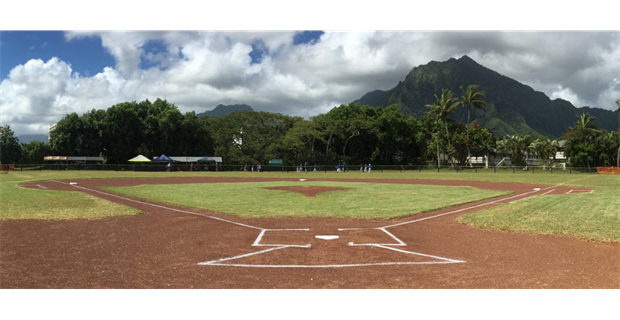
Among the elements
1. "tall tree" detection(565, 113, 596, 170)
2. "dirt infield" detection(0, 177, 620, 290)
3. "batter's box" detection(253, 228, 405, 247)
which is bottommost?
"batter's box" detection(253, 228, 405, 247)

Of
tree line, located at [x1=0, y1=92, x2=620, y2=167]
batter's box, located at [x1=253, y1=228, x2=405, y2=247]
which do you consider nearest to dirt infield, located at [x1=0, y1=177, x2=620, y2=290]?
batter's box, located at [x1=253, y1=228, x2=405, y2=247]

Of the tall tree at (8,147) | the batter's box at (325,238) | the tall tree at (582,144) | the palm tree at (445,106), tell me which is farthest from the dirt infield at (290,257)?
the tall tree at (8,147)

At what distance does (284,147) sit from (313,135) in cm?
624

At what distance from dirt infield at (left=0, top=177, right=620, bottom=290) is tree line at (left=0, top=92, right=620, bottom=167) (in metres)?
58.8

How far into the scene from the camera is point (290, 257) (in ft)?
26.1

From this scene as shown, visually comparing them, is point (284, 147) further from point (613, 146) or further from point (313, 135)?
point (613, 146)

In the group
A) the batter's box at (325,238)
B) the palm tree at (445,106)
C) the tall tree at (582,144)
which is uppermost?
the palm tree at (445,106)

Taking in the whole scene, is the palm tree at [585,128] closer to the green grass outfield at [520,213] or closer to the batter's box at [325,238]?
the green grass outfield at [520,213]

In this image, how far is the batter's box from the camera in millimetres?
9373

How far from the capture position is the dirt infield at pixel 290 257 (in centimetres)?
625

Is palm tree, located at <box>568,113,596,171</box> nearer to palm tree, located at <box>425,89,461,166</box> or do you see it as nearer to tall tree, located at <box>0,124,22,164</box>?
palm tree, located at <box>425,89,461,166</box>

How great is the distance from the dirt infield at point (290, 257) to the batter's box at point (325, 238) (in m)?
0.03

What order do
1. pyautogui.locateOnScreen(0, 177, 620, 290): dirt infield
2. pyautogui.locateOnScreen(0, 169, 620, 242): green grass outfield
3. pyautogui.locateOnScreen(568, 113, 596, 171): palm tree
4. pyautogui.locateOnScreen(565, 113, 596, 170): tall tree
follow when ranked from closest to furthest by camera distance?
1. pyautogui.locateOnScreen(0, 177, 620, 290): dirt infield
2. pyautogui.locateOnScreen(0, 169, 620, 242): green grass outfield
3. pyautogui.locateOnScreen(565, 113, 596, 170): tall tree
4. pyautogui.locateOnScreen(568, 113, 596, 171): palm tree

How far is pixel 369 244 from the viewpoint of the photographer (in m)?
9.24
